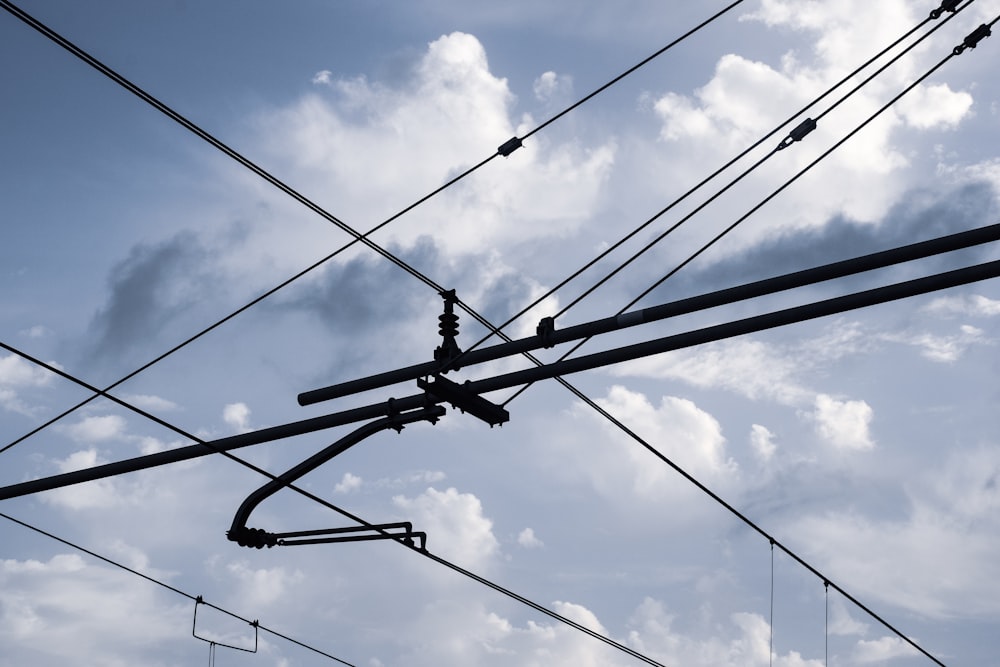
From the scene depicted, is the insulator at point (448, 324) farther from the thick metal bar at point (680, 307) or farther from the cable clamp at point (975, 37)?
the cable clamp at point (975, 37)

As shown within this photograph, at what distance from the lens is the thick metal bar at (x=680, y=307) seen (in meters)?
10.4

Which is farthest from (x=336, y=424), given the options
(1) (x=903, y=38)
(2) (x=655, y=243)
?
(1) (x=903, y=38)

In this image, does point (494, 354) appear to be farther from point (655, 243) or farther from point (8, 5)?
point (8, 5)

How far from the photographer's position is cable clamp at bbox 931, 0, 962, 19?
13.5 meters

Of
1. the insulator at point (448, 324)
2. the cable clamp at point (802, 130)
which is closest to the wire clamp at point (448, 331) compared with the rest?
the insulator at point (448, 324)

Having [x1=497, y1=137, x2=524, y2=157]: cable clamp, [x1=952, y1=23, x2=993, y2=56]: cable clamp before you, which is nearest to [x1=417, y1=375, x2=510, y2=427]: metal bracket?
[x1=497, y1=137, x2=524, y2=157]: cable clamp

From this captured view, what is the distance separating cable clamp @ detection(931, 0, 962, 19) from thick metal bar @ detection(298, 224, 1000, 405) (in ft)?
13.4

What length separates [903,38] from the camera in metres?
13.9

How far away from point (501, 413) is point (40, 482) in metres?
4.98

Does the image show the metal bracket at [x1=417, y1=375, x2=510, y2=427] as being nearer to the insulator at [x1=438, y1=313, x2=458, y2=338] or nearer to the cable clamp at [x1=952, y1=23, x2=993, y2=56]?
the insulator at [x1=438, y1=313, x2=458, y2=338]

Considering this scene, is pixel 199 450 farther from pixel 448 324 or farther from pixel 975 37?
pixel 975 37

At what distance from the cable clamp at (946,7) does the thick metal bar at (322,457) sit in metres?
6.35

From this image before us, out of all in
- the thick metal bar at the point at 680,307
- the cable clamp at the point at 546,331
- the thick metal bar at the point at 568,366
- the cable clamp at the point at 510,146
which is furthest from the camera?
the cable clamp at the point at 510,146

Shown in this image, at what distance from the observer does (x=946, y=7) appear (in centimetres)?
1351
